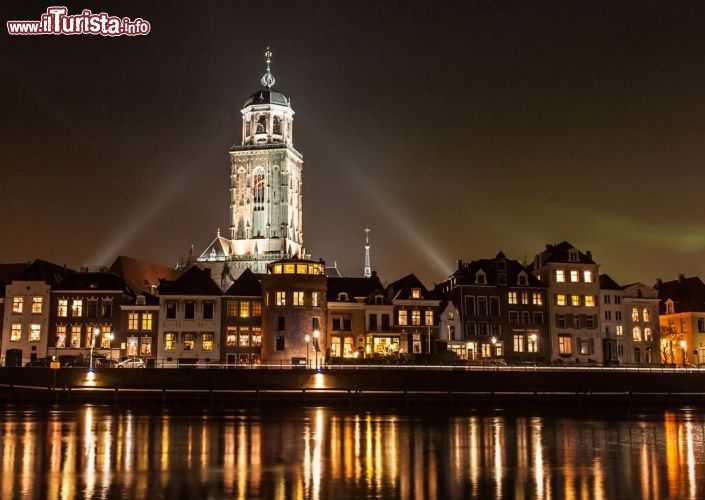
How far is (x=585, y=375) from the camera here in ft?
→ 223

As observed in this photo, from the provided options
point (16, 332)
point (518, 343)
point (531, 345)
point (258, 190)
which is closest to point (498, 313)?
point (518, 343)

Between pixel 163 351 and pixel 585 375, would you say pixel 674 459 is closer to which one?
pixel 585 375

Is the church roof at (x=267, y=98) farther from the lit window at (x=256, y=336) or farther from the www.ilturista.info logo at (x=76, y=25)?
the www.ilturista.info logo at (x=76, y=25)

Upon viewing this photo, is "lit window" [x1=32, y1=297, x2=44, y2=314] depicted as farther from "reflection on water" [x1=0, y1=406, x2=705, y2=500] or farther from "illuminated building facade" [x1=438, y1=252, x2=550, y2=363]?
"illuminated building facade" [x1=438, y1=252, x2=550, y2=363]

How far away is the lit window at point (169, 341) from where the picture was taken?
81938 millimetres

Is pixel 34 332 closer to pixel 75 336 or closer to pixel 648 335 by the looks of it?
pixel 75 336

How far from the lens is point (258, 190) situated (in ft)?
448

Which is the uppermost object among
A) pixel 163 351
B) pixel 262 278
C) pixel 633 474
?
pixel 262 278

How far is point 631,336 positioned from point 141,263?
183ft

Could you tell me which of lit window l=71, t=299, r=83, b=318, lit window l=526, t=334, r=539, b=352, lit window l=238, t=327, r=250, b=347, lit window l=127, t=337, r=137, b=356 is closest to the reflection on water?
lit window l=127, t=337, r=137, b=356

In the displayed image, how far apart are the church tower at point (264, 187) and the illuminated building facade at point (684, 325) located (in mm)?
56826

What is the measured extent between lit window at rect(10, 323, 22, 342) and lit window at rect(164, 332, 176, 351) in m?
14.4

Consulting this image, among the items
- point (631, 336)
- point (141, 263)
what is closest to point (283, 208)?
point (141, 263)

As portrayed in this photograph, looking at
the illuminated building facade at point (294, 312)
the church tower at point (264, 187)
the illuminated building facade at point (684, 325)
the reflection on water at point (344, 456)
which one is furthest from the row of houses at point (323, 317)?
the church tower at point (264, 187)
